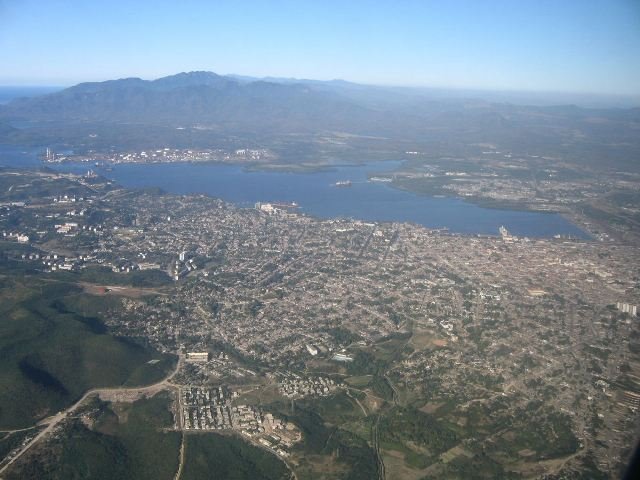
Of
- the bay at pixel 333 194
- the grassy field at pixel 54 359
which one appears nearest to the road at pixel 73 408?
the grassy field at pixel 54 359

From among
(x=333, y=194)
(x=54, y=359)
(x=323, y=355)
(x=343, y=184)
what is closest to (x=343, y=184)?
(x=343, y=184)

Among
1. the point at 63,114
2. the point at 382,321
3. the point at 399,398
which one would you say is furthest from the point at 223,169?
the point at 63,114

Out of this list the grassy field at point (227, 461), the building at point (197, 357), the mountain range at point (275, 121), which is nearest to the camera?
the grassy field at point (227, 461)

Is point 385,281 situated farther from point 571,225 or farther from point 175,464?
point 571,225

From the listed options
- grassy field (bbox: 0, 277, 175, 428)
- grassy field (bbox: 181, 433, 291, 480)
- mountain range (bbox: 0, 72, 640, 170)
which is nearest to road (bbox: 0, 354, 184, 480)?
grassy field (bbox: 0, 277, 175, 428)

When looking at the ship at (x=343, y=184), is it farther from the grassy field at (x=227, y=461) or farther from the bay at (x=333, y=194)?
the grassy field at (x=227, y=461)

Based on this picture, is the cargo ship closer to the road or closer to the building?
the building

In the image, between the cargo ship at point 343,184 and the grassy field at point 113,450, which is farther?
the cargo ship at point 343,184

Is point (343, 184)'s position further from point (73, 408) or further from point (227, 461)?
point (227, 461)
